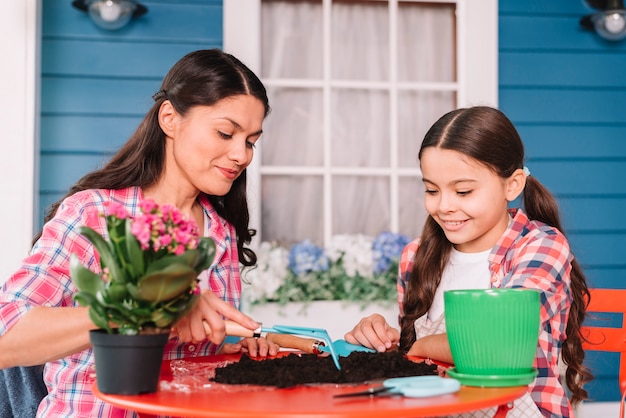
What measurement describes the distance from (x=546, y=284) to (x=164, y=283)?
0.82 meters

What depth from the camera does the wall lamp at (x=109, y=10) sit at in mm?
3084

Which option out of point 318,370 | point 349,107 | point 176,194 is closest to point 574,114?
point 349,107

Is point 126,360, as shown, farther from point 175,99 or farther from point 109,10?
point 109,10

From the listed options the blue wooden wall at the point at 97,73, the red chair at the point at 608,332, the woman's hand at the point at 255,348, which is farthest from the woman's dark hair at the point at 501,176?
the blue wooden wall at the point at 97,73

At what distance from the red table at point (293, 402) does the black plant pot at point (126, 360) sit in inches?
0.6

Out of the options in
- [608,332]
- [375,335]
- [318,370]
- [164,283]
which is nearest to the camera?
[164,283]

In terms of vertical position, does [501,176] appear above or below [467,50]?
below

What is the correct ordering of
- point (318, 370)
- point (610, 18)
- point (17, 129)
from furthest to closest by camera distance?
point (610, 18)
point (17, 129)
point (318, 370)

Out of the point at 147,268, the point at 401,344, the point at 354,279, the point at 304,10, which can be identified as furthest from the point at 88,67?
the point at 147,268

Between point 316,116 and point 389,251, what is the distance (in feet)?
2.48

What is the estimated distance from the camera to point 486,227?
176cm

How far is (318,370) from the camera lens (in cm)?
116

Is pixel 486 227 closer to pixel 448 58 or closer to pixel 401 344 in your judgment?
pixel 401 344

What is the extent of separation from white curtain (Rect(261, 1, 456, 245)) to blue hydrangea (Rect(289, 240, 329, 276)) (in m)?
0.21
